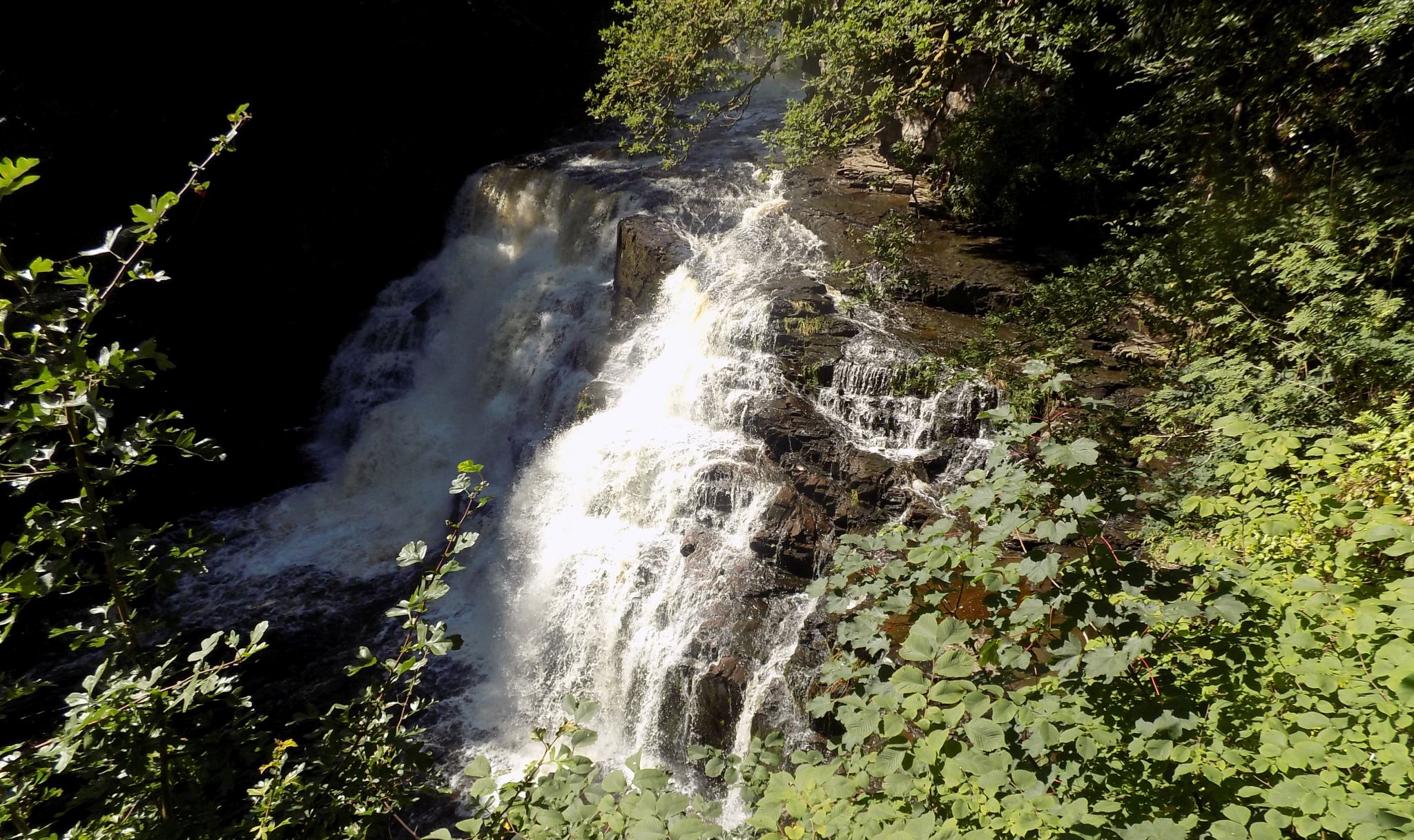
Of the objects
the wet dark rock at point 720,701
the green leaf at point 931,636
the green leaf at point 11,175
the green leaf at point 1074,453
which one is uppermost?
the green leaf at point 11,175

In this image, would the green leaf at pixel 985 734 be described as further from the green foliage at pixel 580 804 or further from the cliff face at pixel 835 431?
the cliff face at pixel 835 431

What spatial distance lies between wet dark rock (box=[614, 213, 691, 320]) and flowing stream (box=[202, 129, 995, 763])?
0.27 metres

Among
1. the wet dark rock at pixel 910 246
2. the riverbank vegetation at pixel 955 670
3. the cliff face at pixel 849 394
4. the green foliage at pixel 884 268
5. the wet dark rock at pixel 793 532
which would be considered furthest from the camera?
the green foliage at pixel 884 268

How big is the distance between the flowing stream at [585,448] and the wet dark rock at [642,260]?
269mm

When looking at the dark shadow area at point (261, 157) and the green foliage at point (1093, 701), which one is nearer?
the green foliage at point (1093, 701)

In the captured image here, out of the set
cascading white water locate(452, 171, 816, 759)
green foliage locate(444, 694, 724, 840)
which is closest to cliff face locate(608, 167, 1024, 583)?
cascading white water locate(452, 171, 816, 759)

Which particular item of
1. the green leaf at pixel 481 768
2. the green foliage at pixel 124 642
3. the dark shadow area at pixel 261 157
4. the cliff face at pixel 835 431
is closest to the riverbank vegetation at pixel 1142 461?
the green leaf at pixel 481 768

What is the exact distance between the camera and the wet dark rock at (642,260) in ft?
33.7

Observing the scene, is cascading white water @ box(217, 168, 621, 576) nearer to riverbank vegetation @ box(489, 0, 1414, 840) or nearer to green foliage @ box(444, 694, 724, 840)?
riverbank vegetation @ box(489, 0, 1414, 840)

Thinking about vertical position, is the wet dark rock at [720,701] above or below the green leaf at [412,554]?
below

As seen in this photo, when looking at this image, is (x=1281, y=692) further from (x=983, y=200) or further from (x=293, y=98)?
(x=293, y=98)

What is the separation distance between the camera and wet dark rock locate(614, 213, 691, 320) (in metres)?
10.3

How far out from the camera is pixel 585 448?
913 centimetres

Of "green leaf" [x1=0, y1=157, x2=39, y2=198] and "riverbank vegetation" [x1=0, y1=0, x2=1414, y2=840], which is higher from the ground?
"green leaf" [x1=0, y1=157, x2=39, y2=198]
